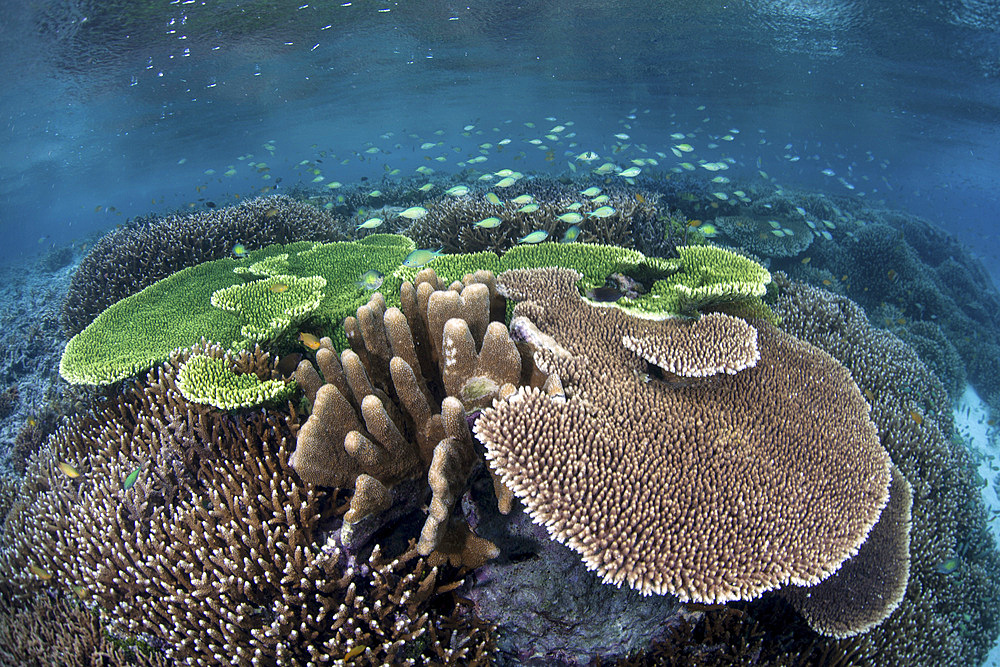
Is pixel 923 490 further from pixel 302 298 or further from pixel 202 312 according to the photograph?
pixel 202 312

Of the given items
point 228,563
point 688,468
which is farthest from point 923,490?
point 228,563

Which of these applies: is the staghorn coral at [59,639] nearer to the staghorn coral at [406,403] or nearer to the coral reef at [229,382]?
the coral reef at [229,382]

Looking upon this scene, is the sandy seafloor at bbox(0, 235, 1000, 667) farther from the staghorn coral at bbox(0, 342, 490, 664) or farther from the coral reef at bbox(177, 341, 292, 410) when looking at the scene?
the coral reef at bbox(177, 341, 292, 410)

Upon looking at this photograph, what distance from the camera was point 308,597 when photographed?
2.81 m

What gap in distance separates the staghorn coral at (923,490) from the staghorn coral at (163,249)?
356 inches

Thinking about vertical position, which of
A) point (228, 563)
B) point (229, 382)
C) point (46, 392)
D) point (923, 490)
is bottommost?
point (46, 392)

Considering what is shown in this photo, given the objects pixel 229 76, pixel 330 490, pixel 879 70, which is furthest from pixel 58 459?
pixel 879 70

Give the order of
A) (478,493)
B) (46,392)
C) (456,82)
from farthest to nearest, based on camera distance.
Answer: (456,82), (46,392), (478,493)

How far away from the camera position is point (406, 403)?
10.5 ft

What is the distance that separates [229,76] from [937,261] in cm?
3907

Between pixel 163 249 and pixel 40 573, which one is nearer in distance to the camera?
pixel 40 573

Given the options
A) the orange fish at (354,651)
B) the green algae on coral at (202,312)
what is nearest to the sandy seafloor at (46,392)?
the green algae on coral at (202,312)

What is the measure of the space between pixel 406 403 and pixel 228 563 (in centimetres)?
141

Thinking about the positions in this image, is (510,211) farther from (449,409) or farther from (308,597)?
(308,597)
